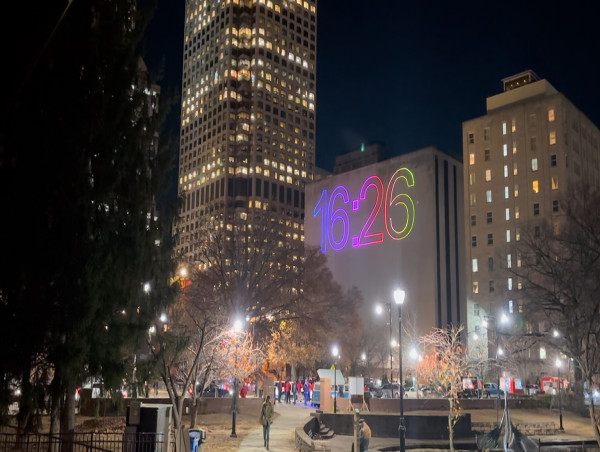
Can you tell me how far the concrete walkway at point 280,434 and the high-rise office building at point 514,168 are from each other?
62243 millimetres

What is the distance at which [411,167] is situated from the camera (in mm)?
106250

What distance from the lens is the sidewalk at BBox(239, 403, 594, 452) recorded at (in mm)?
26708

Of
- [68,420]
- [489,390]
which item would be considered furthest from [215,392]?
[68,420]

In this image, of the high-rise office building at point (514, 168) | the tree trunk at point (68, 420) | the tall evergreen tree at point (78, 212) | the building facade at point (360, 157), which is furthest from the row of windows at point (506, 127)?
the tree trunk at point (68, 420)

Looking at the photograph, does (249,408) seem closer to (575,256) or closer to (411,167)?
(575,256)

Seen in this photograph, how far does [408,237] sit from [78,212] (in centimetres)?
9073

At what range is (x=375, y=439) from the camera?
1272 inches

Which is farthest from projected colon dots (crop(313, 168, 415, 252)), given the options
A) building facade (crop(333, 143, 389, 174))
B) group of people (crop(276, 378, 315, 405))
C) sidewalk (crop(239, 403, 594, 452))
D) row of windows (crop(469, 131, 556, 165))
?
sidewalk (crop(239, 403, 594, 452))

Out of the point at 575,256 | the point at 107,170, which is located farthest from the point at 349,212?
the point at 107,170

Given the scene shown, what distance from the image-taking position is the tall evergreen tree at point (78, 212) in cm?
1520

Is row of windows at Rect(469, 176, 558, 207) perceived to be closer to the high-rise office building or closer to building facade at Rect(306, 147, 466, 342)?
the high-rise office building

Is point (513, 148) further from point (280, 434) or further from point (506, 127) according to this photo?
point (280, 434)

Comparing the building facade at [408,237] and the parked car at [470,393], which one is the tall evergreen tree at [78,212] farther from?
the building facade at [408,237]

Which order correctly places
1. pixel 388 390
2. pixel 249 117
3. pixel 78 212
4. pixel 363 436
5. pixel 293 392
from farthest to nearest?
pixel 249 117 < pixel 388 390 < pixel 293 392 < pixel 363 436 < pixel 78 212
